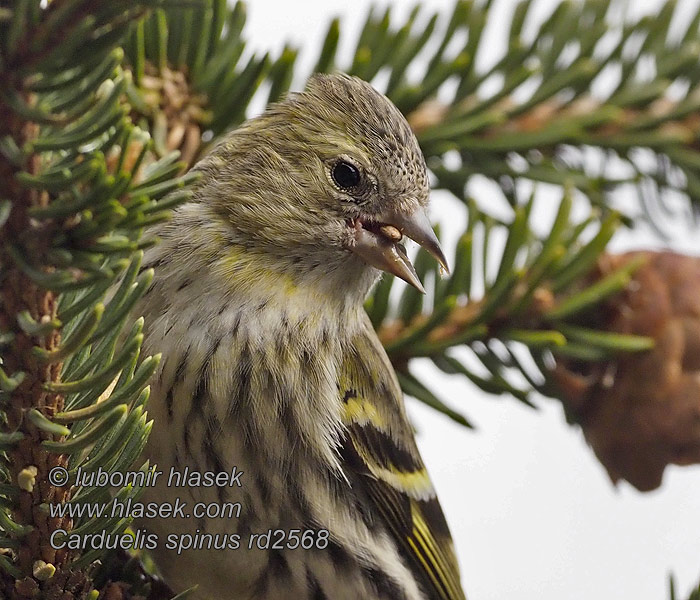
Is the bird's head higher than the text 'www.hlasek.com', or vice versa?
the bird's head

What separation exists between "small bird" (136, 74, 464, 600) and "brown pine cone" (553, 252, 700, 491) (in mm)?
315

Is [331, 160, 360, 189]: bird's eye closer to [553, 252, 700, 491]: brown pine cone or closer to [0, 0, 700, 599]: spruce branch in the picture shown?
[0, 0, 700, 599]: spruce branch

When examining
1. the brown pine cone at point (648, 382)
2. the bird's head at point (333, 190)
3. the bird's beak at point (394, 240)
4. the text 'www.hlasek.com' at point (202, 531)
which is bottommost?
the text 'www.hlasek.com' at point (202, 531)

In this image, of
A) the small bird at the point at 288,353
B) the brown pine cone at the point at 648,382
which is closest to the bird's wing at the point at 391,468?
the small bird at the point at 288,353

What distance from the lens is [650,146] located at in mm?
1635

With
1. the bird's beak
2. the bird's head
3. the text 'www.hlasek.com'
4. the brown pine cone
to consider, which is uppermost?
the bird's head

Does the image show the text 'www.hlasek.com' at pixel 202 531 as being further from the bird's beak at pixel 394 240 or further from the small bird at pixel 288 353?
the bird's beak at pixel 394 240

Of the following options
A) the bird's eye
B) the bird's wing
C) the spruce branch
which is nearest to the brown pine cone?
the spruce branch

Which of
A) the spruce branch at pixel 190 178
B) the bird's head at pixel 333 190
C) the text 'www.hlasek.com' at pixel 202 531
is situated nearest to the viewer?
the spruce branch at pixel 190 178

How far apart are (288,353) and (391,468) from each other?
0.35m

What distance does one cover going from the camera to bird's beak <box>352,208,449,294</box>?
4.28 feet

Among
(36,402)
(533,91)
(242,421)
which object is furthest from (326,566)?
(533,91)

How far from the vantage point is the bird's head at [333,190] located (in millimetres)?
1374


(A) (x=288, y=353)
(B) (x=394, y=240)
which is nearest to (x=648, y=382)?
(B) (x=394, y=240)
